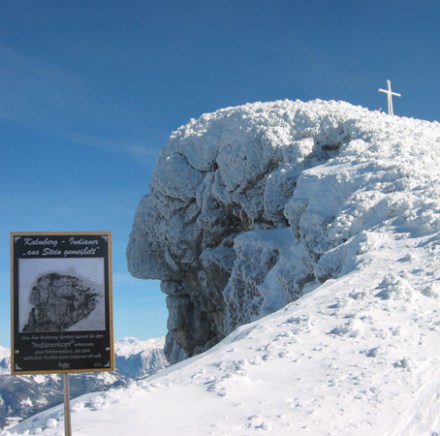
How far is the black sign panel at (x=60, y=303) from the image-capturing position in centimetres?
600

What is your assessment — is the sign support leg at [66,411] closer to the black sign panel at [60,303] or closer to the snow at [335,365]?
the black sign panel at [60,303]

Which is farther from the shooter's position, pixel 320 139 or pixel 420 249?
pixel 320 139

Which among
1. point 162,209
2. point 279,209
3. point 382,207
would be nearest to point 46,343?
point 382,207

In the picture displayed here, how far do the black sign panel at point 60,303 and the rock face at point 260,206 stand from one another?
340 inches

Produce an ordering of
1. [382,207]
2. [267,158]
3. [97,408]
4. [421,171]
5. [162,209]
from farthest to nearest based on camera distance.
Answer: [162,209], [267,158], [421,171], [382,207], [97,408]

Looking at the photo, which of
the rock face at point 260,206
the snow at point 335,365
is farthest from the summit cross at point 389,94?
the snow at point 335,365

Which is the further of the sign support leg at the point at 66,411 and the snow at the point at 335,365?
A: the snow at the point at 335,365

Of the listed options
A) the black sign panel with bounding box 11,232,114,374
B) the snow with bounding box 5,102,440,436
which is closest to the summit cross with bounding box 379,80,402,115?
the snow with bounding box 5,102,440,436

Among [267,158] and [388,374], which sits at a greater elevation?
[267,158]

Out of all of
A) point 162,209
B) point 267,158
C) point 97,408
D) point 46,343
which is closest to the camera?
point 46,343

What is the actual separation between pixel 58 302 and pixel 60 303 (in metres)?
0.03

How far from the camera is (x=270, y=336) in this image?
9.22m

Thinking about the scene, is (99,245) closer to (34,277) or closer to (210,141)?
(34,277)

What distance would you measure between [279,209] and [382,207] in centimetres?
980
